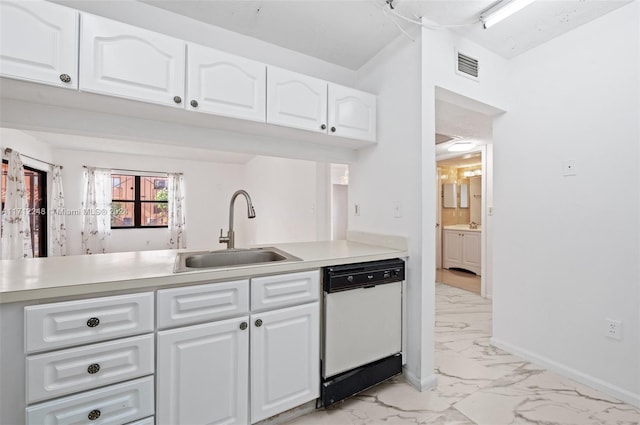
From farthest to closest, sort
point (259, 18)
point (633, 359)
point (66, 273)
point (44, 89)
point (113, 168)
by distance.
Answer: point (113, 168), point (259, 18), point (633, 359), point (44, 89), point (66, 273)

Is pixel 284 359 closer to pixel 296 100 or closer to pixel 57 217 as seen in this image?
pixel 296 100

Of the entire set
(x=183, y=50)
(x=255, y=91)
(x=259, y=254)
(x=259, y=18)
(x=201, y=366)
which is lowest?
(x=201, y=366)

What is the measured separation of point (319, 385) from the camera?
1.48 metres

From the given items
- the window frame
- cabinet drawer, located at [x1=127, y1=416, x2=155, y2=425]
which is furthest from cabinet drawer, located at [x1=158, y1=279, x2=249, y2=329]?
the window frame

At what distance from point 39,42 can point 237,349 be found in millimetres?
1615

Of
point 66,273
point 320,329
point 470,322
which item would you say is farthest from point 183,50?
point 470,322

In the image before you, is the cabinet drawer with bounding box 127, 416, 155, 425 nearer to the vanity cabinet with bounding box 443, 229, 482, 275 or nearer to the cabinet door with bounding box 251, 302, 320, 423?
the cabinet door with bounding box 251, 302, 320, 423

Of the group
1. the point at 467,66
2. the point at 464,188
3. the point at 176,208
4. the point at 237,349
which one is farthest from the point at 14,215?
the point at 464,188

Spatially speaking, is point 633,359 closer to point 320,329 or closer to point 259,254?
point 320,329

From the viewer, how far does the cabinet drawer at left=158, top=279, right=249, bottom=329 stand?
1.13m

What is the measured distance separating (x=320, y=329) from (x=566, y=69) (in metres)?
2.43

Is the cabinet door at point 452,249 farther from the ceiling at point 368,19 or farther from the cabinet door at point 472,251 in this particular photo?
the ceiling at point 368,19

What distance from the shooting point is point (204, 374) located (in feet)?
3.92

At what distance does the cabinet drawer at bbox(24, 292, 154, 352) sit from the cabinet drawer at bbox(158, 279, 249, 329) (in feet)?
0.19
